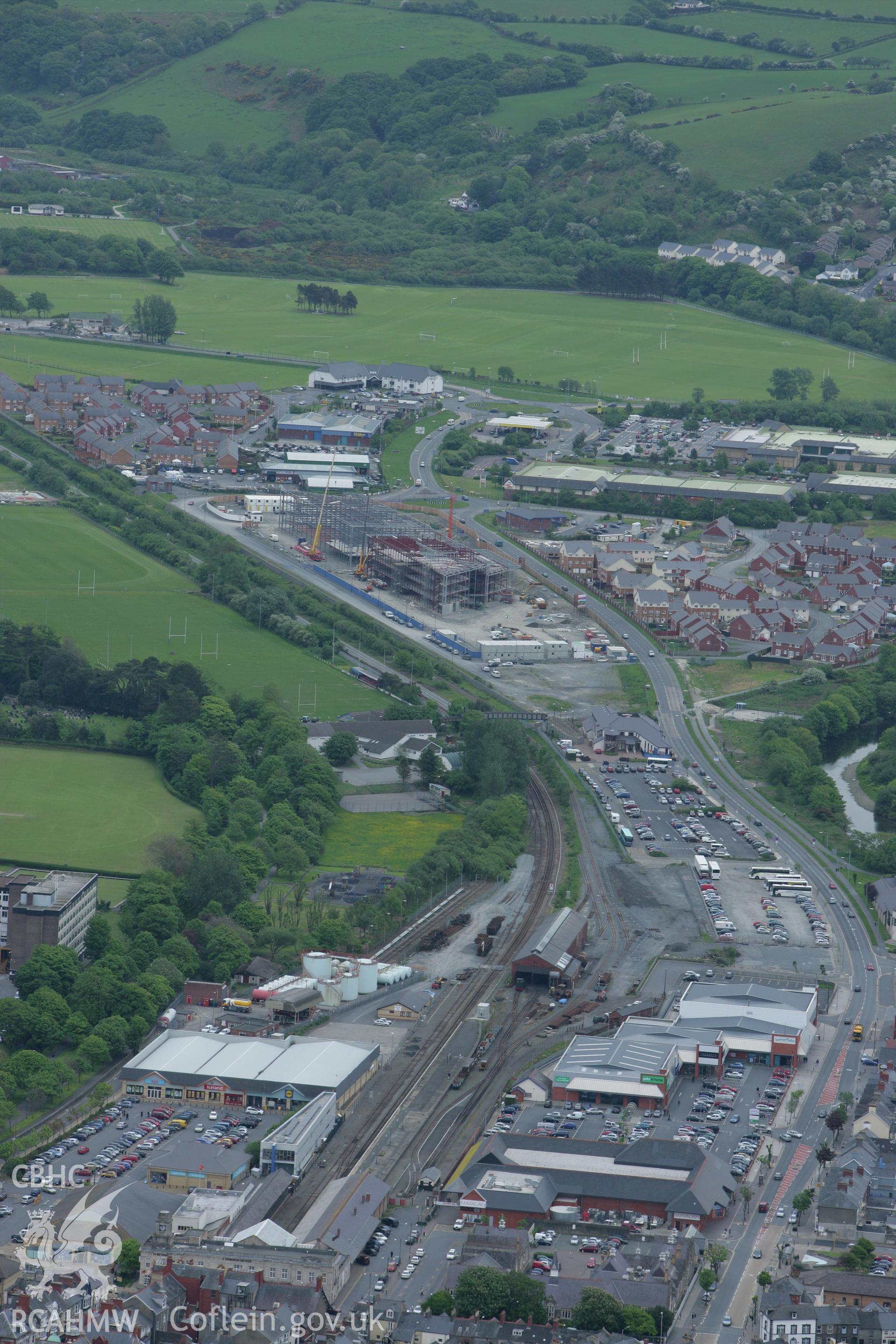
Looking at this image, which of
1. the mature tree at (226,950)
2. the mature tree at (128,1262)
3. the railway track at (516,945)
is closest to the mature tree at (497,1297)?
the railway track at (516,945)

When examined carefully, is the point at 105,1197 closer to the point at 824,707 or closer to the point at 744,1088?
the point at 744,1088

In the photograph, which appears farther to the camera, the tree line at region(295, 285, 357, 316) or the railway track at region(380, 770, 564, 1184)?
the tree line at region(295, 285, 357, 316)

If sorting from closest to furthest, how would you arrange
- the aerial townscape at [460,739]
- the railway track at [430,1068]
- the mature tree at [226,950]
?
the aerial townscape at [460,739] < the railway track at [430,1068] < the mature tree at [226,950]

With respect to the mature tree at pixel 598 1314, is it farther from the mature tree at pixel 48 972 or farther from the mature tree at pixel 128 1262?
the mature tree at pixel 48 972

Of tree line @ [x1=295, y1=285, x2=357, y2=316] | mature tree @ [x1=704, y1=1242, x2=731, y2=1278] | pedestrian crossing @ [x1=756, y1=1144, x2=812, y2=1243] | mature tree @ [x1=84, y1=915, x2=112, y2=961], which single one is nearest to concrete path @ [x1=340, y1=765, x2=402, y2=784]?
mature tree @ [x1=84, y1=915, x2=112, y2=961]

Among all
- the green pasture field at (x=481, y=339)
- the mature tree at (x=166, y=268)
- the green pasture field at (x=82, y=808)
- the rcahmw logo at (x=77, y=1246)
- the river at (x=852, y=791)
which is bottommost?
the river at (x=852, y=791)

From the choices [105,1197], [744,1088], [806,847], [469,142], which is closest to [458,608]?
[806,847]

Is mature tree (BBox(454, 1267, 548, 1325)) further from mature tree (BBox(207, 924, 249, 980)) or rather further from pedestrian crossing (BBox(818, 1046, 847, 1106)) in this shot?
mature tree (BBox(207, 924, 249, 980))
